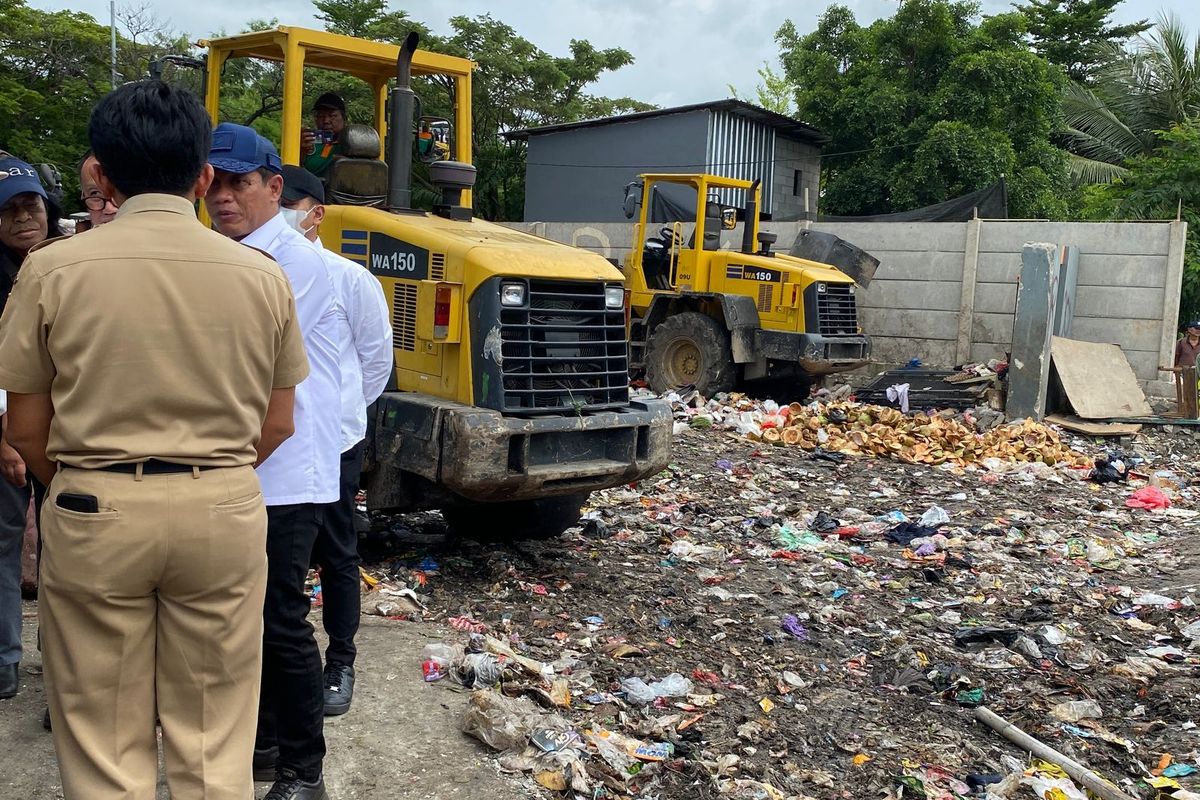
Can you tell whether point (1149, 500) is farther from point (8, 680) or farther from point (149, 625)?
point (149, 625)

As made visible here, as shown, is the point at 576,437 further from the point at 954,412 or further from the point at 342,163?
the point at 954,412

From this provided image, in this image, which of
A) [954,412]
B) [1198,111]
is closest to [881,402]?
[954,412]

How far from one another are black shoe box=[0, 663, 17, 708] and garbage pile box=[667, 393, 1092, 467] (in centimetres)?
714

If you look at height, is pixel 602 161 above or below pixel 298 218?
above

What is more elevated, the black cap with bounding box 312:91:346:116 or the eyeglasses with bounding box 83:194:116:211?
the black cap with bounding box 312:91:346:116

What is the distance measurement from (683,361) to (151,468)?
10.2 metres

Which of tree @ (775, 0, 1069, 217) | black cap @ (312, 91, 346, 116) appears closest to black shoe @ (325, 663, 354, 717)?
black cap @ (312, 91, 346, 116)

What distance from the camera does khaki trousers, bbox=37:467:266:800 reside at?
6.28ft

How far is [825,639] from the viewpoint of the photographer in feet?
16.2

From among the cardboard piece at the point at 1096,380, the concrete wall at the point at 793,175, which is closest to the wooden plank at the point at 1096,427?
the cardboard piece at the point at 1096,380

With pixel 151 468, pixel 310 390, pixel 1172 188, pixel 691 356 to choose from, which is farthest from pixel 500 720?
pixel 1172 188

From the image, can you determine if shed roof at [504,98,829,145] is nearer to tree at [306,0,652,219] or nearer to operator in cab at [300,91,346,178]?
tree at [306,0,652,219]

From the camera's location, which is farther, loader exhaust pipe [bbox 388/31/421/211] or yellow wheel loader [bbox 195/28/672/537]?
loader exhaust pipe [bbox 388/31/421/211]

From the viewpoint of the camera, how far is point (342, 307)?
321cm
